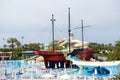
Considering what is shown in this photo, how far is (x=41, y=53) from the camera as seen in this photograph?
164ft

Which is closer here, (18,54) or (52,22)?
(52,22)

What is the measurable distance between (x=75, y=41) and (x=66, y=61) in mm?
40858

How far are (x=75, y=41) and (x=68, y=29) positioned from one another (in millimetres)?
37266

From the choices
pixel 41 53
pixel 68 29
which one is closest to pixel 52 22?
pixel 68 29

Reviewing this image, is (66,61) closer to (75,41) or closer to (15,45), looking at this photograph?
(75,41)

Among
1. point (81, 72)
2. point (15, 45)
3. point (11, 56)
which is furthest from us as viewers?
point (15, 45)

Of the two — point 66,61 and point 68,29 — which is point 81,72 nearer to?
point 66,61

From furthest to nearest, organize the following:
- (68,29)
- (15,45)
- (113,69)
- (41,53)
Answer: (15,45) < (68,29) < (41,53) < (113,69)

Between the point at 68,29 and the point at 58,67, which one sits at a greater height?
the point at 68,29

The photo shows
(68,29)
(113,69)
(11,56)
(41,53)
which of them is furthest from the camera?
(11,56)

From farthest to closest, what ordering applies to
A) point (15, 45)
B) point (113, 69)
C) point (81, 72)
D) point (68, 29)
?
point (15, 45)
point (68, 29)
point (81, 72)
point (113, 69)

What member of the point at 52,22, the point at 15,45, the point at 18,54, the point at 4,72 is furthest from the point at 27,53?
the point at 4,72

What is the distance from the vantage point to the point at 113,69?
1515 inches

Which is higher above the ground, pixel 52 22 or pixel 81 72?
pixel 52 22
